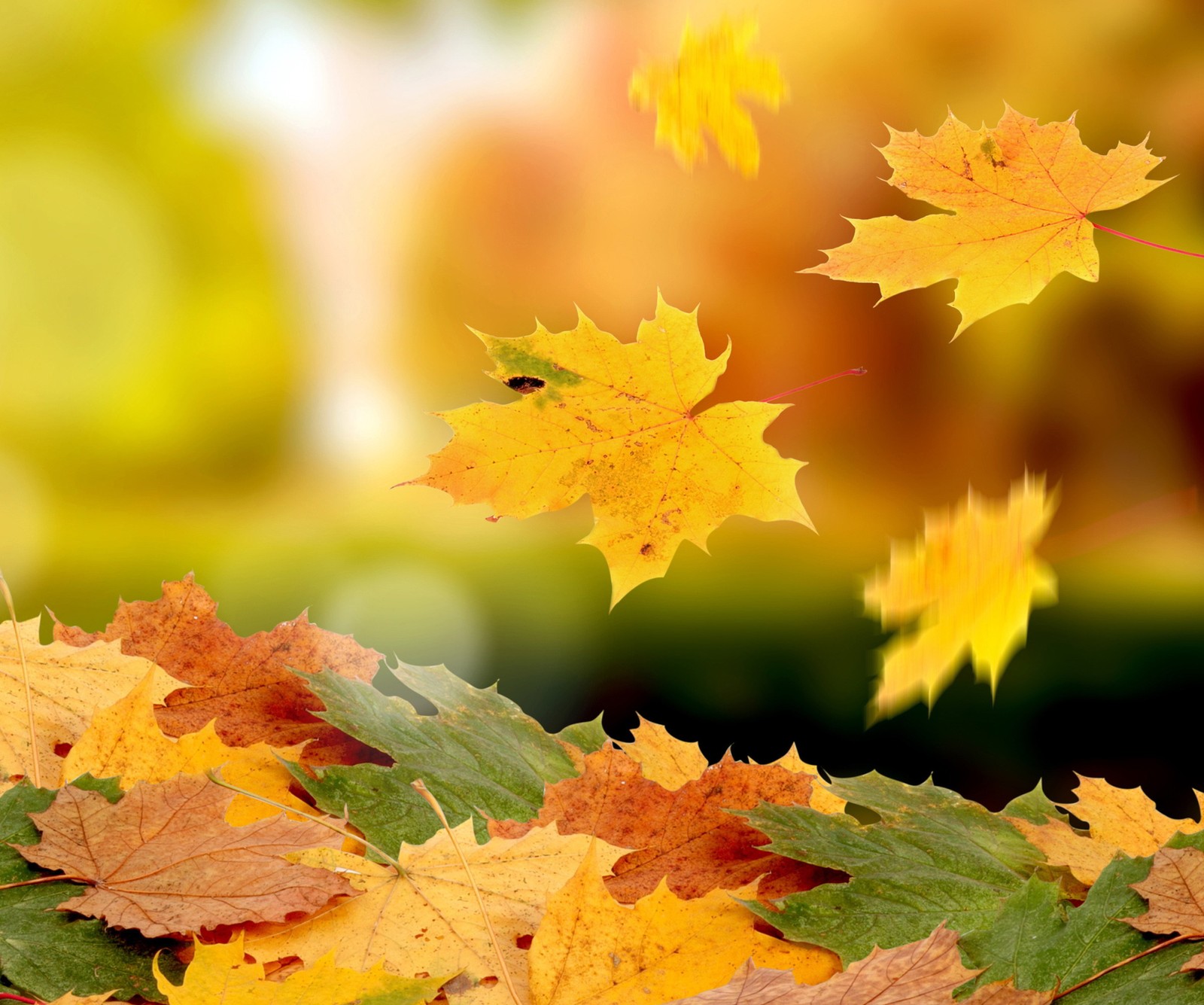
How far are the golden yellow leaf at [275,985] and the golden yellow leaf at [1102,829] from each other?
49cm

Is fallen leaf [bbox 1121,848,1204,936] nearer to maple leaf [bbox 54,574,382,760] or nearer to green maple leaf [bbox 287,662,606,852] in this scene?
green maple leaf [bbox 287,662,606,852]

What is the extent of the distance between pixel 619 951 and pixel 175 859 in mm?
294

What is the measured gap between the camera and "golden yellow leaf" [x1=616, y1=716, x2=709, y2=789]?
0.98m

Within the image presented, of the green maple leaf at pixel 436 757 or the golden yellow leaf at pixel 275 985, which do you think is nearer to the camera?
the golden yellow leaf at pixel 275 985

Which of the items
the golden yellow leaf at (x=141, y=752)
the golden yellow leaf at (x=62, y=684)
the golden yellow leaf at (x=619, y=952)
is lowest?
the golden yellow leaf at (x=619, y=952)

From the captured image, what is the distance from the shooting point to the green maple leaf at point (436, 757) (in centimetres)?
82

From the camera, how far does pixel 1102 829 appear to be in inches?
34.5

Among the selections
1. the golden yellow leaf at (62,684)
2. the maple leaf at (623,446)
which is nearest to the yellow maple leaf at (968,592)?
the maple leaf at (623,446)

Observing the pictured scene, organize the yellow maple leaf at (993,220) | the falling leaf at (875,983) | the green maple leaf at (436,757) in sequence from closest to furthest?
the falling leaf at (875,983) < the green maple leaf at (436,757) < the yellow maple leaf at (993,220)

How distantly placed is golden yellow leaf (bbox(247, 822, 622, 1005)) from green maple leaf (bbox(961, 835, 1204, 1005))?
26 cm

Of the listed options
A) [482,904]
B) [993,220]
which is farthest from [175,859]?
[993,220]

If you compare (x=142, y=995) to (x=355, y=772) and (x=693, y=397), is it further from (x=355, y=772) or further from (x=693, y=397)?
(x=693, y=397)

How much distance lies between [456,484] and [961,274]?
49 cm

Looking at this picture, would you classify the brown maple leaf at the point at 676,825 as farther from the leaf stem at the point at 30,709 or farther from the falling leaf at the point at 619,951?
the leaf stem at the point at 30,709
